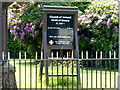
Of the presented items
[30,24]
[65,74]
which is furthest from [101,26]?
[65,74]

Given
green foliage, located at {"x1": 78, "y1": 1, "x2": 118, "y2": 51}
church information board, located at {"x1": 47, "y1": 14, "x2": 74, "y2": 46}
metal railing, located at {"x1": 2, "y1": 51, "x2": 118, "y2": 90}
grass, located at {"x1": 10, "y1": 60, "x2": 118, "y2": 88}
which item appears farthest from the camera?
green foliage, located at {"x1": 78, "y1": 1, "x2": 118, "y2": 51}

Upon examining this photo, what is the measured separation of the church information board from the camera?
872cm

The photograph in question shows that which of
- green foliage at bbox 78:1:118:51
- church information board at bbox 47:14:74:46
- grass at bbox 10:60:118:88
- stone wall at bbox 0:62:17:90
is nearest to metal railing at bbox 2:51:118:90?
grass at bbox 10:60:118:88

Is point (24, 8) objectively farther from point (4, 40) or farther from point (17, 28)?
point (4, 40)

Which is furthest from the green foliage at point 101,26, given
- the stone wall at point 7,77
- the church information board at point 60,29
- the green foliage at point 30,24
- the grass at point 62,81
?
the stone wall at point 7,77

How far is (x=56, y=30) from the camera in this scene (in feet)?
28.8

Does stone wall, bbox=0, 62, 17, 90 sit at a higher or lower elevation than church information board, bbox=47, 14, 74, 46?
lower

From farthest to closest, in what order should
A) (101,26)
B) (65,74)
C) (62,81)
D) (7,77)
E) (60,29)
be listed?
(101,26) < (60,29) < (65,74) < (62,81) < (7,77)

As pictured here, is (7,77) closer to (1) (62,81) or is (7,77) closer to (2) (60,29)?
(1) (62,81)

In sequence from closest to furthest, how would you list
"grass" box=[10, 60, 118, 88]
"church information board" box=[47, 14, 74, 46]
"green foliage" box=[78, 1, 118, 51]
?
"grass" box=[10, 60, 118, 88] → "church information board" box=[47, 14, 74, 46] → "green foliage" box=[78, 1, 118, 51]

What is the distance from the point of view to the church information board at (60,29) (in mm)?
8719

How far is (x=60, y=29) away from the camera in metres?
8.75

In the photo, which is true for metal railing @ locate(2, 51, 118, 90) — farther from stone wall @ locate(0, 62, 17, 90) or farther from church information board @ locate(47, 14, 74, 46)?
church information board @ locate(47, 14, 74, 46)

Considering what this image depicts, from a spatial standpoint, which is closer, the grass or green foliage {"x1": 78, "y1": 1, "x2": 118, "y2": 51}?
the grass
